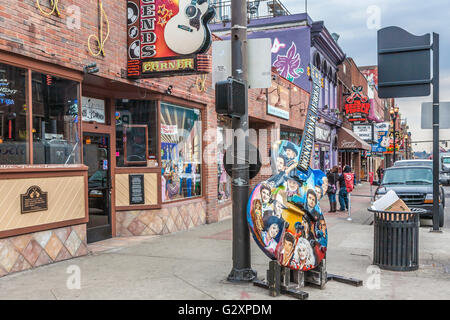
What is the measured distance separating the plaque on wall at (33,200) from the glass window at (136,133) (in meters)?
3.00

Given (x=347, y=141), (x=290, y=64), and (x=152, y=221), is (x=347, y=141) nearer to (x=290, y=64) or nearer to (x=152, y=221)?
(x=290, y=64)

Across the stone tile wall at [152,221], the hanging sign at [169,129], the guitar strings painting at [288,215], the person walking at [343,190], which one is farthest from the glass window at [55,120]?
the person walking at [343,190]

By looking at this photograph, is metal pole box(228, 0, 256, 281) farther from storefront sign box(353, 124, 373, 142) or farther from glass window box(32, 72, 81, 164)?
storefront sign box(353, 124, 373, 142)

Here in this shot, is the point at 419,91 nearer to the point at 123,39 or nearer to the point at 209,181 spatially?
the point at 209,181

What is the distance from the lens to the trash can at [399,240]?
6820 millimetres

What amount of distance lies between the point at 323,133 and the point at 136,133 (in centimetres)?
1698

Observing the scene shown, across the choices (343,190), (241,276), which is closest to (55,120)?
(241,276)

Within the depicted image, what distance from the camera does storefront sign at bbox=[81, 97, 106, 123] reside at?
9.02m

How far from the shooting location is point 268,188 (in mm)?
5570

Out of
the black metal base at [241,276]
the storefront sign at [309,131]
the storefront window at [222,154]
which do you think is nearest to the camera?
the storefront sign at [309,131]

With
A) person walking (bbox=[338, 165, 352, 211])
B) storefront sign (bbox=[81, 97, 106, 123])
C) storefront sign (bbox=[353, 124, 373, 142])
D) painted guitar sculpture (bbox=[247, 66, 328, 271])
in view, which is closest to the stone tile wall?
storefront sign (bbox=[81, 97, 106, 123])

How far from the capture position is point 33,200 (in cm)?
673

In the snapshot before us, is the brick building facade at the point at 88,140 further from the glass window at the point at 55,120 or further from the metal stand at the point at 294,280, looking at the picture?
the metal stand at the point at 294,280

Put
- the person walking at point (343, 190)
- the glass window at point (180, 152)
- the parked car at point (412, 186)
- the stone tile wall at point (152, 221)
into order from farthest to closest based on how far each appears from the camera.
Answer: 1. the person walking at point (343, 190)
2. the parked car at point (412, 186)
3. the glass window at point (180, 152)
4. the stone tile wall at point (152, 221)
